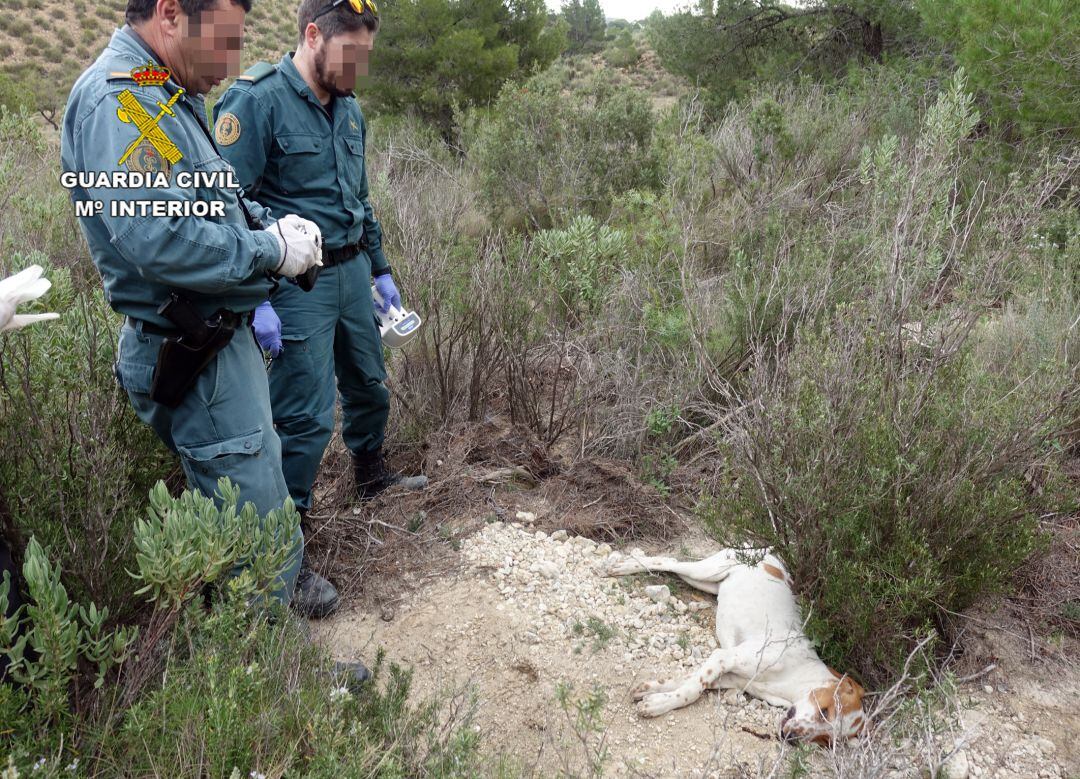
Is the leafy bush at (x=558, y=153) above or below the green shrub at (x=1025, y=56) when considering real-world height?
below

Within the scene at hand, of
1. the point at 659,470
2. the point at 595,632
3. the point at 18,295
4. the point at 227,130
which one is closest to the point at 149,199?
the point at 18,295

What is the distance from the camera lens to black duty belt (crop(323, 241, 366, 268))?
3.01 m

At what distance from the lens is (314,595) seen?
115 inches

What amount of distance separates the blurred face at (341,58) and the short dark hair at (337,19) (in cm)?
2

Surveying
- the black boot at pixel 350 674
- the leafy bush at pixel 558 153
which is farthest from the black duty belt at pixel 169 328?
the leafy bush at pixel 558 153

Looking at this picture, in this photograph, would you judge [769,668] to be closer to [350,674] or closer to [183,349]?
[350,674]

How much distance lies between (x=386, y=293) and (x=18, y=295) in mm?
1793

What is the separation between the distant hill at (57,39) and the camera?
1871 centimetres

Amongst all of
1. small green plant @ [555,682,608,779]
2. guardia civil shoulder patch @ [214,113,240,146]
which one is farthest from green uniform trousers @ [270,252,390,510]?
small green plant @ [555,682,608,779]

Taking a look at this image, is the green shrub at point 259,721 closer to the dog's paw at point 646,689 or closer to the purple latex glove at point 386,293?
the dog's paw at point 646,689

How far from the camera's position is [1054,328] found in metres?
4.08

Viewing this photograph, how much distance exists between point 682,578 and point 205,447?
1.96 metres

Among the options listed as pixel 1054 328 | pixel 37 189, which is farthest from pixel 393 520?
pixel 37 189

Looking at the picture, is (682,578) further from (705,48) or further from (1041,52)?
(705,48)
